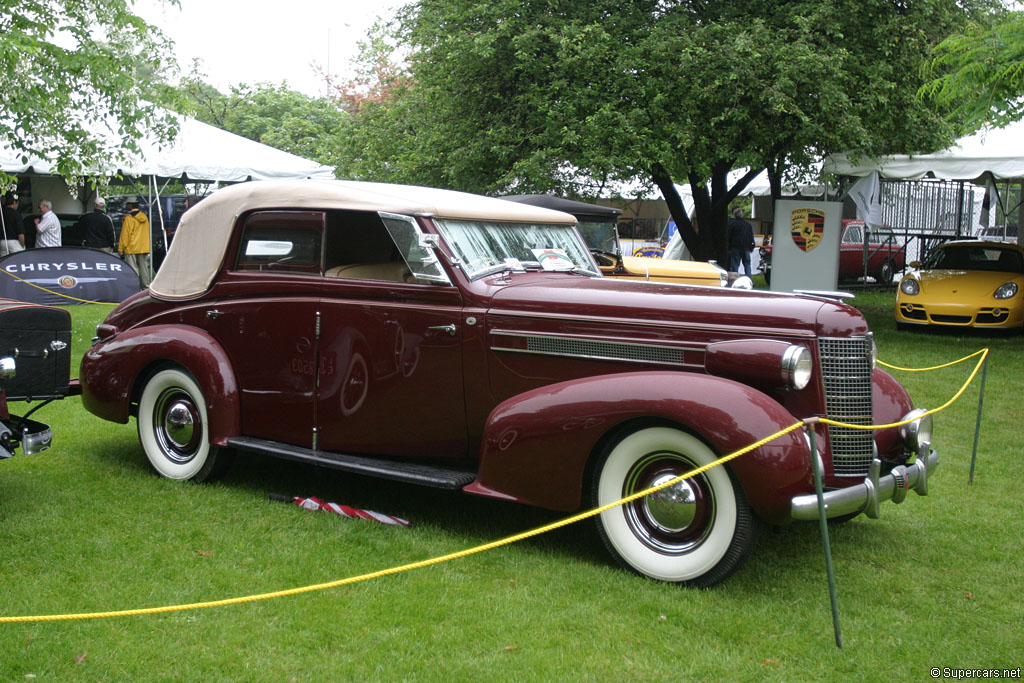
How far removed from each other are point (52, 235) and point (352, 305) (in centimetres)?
1390

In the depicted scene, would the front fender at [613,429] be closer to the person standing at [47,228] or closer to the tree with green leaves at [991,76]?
the tree with green leaves at [991,76]

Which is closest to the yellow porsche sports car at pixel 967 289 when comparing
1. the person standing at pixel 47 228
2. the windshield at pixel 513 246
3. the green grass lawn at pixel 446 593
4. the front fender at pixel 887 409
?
the green grass lawn at pixel 446 593

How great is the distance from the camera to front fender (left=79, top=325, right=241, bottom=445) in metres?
5.71

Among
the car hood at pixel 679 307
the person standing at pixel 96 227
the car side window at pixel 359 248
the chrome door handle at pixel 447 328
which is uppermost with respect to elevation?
the person standing at pixel 96 227

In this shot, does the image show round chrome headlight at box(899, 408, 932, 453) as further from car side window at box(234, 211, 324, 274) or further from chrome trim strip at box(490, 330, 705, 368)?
car side window at box(234, 211, 324, 274)

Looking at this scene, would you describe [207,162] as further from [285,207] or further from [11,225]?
[285,207]

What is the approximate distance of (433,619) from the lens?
4.04 metres

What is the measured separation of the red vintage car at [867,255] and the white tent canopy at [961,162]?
7.16 metres

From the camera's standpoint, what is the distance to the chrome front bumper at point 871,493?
402cm

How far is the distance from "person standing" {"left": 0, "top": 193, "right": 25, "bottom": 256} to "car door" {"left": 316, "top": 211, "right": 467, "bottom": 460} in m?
13.5

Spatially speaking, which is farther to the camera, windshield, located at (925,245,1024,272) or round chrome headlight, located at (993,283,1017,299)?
windshield, located at (925,245,1024,272)

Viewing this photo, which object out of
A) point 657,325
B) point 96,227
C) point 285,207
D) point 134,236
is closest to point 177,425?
point 285,207

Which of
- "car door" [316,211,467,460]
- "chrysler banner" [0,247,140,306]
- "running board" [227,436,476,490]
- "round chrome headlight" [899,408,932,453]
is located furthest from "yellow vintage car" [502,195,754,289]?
"chrysler banner" [0,247,140,306]

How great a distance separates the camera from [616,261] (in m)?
10.7
